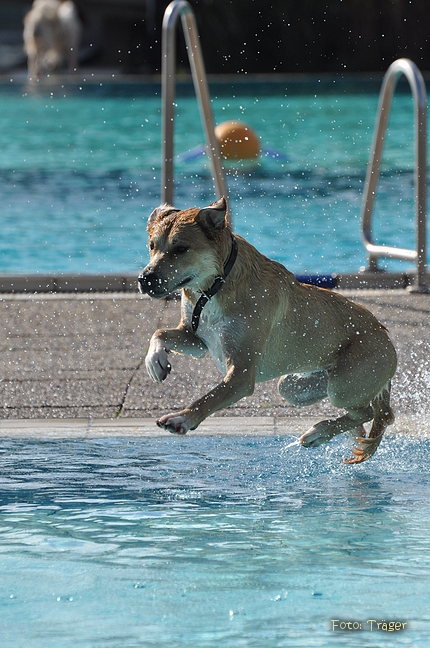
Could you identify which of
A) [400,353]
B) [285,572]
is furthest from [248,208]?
[285,572]

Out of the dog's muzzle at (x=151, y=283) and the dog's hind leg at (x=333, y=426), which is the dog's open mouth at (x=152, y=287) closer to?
the dog's muzzle at (x=151, y=283)

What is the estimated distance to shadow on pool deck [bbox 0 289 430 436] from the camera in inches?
210

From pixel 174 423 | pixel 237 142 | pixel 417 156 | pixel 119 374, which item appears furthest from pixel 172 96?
pixel 237 142

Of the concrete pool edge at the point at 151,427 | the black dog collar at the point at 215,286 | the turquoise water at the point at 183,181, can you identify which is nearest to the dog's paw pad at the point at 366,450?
the concrete pool edge at the point at 151,427

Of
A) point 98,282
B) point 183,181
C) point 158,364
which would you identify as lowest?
point 183,181

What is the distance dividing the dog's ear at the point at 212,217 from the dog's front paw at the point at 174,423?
802 millimetres

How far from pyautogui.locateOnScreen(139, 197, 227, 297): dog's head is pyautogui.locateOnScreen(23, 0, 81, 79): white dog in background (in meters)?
29.9

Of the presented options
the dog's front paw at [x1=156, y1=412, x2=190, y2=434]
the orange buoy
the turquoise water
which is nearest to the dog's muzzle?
the dog's front paw at [x1=156, y1=412, x2=190, y2=434]

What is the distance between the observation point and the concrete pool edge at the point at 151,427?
5.17m

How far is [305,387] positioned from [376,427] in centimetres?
38

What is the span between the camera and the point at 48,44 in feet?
109

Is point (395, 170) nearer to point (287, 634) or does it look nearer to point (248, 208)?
point (248, 208)

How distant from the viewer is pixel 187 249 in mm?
4238

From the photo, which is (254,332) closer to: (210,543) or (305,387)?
(305,387)
